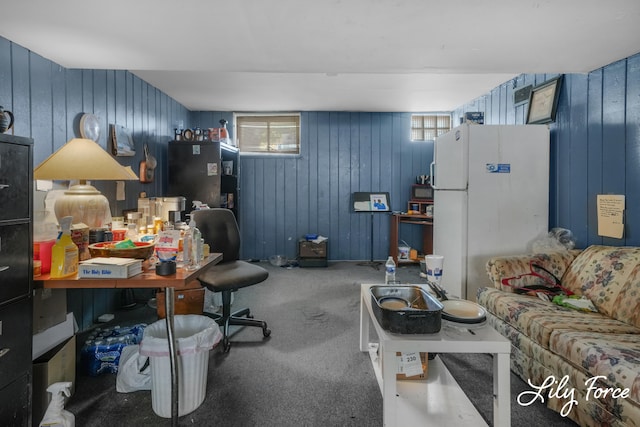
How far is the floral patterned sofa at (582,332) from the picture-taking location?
1.35 m

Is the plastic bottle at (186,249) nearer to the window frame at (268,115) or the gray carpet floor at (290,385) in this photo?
the gray carpet floor at (290,385)

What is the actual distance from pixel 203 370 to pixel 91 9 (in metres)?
1.90

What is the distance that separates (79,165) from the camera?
1.85 meters

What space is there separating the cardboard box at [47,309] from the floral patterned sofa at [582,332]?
2.31 m

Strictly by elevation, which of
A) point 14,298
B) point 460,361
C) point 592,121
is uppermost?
point 592,121

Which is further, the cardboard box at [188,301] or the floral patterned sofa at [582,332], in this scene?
the cardboard box at [188,301]

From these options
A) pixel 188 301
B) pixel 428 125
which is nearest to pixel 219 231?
pixel 188 301

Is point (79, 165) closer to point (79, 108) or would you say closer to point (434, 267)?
point (79, 108)

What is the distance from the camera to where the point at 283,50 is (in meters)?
2.21

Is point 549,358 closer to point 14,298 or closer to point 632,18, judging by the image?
point 632,18

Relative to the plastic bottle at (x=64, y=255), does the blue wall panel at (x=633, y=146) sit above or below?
above

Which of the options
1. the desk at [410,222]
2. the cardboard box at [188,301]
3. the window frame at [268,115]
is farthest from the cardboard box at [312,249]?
the cardboard box at [188,301]

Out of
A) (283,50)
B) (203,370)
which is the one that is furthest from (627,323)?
(283,50)

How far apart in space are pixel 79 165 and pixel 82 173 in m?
0.05
